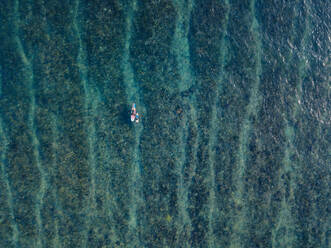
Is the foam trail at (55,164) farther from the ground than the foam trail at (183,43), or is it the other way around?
the foam trail at (183,43)

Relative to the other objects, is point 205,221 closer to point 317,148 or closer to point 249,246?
point 249,246

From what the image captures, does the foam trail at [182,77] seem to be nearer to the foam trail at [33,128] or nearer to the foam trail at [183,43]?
the foam trail at [183,43]

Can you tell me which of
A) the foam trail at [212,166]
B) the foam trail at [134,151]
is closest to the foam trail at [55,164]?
the foam trail at [134,151]

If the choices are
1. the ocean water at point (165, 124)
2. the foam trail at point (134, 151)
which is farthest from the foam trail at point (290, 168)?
the foam trail at point (134, 151)

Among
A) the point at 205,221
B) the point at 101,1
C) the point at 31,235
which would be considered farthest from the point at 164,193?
the point at 101,1

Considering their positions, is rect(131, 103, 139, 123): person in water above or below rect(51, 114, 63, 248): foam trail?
above

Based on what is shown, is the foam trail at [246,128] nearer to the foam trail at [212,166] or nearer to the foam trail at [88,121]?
the foam trail at [212,166]

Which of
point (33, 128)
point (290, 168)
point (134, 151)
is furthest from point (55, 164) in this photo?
point (290, 168)

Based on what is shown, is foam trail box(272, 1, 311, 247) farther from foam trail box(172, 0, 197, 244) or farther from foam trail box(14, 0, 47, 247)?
foam trail box(14, 0, 47, 247)

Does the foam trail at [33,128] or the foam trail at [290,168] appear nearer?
the foam trail at [33,128]

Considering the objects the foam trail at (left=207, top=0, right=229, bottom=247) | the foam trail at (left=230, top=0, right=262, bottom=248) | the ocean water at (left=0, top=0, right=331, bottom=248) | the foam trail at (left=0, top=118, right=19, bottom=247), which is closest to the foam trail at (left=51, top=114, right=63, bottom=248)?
the ocean water at (left=0, top=0, right=331, bottom=248)
